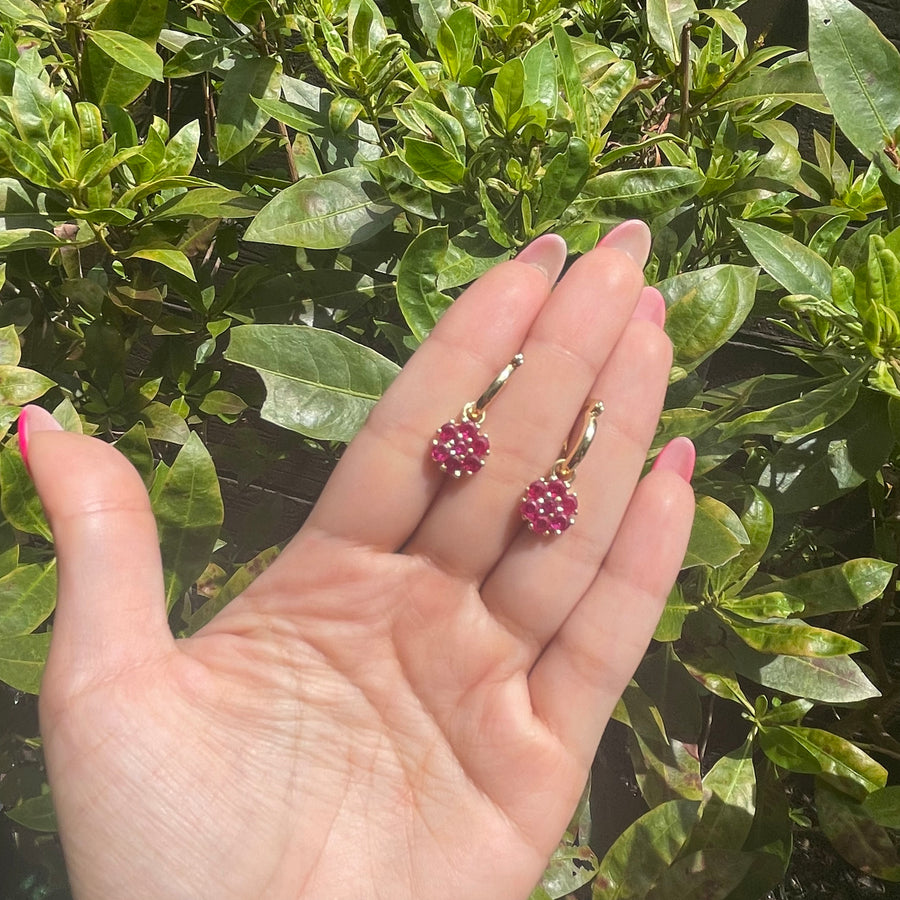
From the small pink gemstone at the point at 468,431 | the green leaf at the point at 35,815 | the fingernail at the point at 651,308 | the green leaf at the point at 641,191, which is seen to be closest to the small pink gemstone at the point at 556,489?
the small pink gemstone at the point at 468,431

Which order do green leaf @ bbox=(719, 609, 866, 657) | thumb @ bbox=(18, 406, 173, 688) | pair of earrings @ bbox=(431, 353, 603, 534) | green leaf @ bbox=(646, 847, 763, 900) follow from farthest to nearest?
green leaf @ bbox=(646, 847, 763, 900) → green leaf @ bbox=(719, 609, 866, 657) → pair of earrings @ bbox=(431, 353, 603, 534) → thumb @ bbox=(18, 406, 173, 688)

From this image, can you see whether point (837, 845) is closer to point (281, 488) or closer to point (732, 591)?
point (732, 591)

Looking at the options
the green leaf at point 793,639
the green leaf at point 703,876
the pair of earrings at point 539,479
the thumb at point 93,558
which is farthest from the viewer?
the green leaf at point 703,876

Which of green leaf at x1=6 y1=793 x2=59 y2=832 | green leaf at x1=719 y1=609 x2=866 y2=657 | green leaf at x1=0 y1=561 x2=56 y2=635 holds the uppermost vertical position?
green leaf at x1=719 y1=609 x2=866 y2=657

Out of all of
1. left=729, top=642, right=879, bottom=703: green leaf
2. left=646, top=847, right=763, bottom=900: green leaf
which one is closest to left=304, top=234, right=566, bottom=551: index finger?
left=729, top=642, right=879, bottom=703: green leaf

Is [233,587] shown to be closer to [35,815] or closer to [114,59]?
[35,815]

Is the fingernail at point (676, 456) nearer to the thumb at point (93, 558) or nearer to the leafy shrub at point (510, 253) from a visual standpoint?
the leafy shrub at point (510, 253)

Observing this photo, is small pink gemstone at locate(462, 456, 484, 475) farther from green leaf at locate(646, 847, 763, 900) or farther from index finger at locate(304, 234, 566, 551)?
green leaf at locate(646, 847, 763, 900)
